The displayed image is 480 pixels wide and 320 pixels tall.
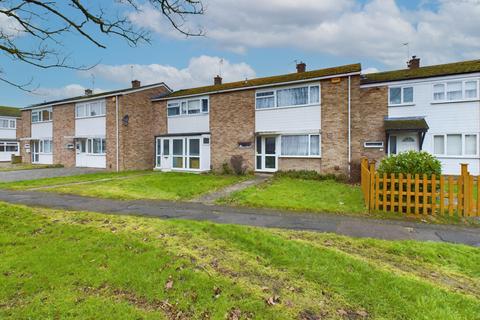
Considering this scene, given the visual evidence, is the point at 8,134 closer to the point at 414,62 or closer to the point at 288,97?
the point at 288,97

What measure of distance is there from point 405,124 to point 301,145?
587 centimetres

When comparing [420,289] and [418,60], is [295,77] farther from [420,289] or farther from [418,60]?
[420,289]

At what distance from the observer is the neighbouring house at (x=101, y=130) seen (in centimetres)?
2267

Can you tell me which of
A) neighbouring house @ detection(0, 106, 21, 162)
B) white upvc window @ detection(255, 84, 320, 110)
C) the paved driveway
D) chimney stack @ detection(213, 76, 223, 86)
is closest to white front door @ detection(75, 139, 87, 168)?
the paved driveway

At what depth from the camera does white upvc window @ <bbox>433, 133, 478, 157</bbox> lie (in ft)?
53.4

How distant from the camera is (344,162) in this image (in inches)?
652

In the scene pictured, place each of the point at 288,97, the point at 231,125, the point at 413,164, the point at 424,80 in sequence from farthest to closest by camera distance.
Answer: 1. the point at 231,125
2. the point at 288,97
3. the point at 424,80
4. the point at 413,164

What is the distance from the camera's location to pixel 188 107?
74.2ft

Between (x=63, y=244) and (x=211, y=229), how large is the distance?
281cm

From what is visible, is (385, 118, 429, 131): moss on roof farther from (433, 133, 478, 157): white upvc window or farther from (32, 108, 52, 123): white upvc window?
(32, 108, 52, 123): white upvc window

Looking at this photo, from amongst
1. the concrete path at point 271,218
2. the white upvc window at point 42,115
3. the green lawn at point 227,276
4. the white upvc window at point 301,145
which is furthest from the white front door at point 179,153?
the green lawn at point 227,276

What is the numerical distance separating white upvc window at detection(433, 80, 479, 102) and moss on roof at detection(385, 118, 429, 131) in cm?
160

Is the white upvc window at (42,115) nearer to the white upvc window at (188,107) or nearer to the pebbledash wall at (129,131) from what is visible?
the pebbledash wall at (129,131)

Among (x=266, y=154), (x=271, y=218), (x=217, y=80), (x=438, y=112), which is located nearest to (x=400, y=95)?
(x=438, y=112)
